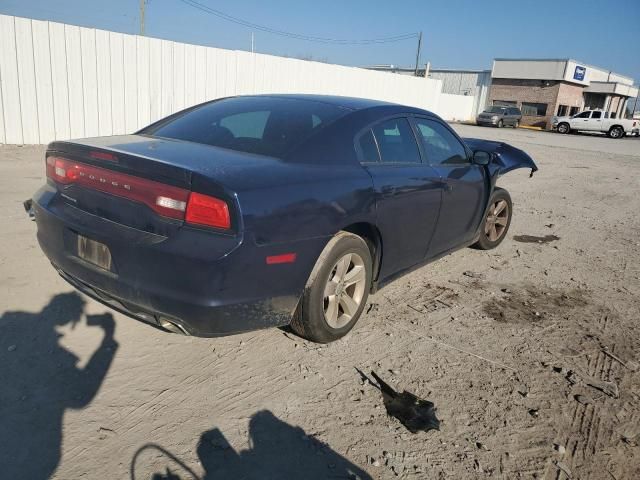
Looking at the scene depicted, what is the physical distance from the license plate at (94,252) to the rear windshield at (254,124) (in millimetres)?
958

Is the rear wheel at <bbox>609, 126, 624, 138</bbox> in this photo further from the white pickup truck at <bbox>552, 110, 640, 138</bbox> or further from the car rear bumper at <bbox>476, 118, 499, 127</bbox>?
the car rear bumper at <bbox>476, 118, 499, 127</bbox>

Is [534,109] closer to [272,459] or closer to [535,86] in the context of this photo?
[535,86]

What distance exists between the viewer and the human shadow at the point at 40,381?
2.12m

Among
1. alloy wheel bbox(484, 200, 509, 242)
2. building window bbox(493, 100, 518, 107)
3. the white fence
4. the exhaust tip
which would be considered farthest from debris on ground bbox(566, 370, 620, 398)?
building window bbox(493, 100, 518, 107)

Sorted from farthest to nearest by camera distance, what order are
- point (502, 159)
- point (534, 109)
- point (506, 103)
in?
point (506, 103), point (534, 109), point (502, 159)

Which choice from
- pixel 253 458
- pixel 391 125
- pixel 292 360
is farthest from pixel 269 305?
pixel 391 125

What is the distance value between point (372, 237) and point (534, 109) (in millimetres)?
44273

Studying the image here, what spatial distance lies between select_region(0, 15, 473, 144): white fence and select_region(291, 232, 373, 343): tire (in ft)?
30.8

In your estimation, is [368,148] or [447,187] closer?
[368,148]

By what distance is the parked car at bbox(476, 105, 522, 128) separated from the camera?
3597 cm

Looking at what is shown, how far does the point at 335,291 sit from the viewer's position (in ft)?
10.2

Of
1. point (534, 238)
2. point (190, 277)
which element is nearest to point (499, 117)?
point (534, 238)

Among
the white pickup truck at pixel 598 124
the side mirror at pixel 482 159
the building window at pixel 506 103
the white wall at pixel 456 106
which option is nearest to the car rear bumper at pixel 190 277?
the side mirror at pixel 482 159

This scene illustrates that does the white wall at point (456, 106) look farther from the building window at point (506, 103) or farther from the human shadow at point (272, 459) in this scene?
the human shadow at point (272, 459)
